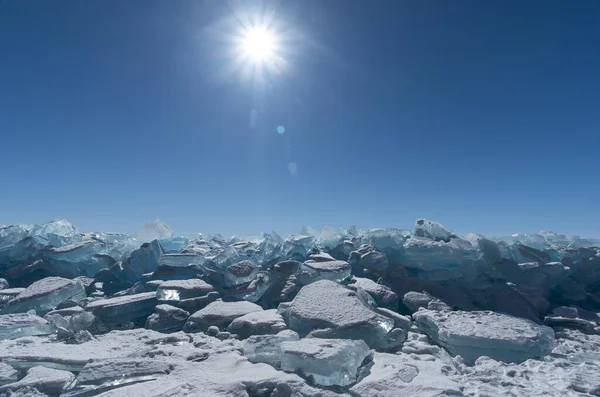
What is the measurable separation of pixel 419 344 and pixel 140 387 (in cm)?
252

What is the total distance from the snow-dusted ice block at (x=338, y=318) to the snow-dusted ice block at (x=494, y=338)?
55 cm

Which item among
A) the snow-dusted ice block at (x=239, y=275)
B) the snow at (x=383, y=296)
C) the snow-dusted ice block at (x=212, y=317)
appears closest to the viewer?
the snow-dusted ice block at (x=212, y=317)

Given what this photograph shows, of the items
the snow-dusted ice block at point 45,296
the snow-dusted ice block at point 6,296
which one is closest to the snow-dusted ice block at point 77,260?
the snow-dusted ice block at point 6,296

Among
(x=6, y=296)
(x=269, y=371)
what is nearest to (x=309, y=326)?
(x=269, y=371)

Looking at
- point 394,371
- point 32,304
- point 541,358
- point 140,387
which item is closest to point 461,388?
point 394,371

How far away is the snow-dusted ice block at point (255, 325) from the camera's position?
3602 millimetres

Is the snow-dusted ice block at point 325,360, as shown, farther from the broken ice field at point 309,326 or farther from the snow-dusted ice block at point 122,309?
the snow-dusted ice block at point 122,309

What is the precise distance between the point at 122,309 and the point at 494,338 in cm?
411

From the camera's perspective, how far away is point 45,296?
4551 millimetres

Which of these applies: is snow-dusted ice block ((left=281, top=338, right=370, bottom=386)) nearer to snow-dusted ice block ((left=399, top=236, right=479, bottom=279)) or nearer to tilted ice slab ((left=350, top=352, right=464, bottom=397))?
tilted ice slab ((left=350, top=352, right=464, bottom=397))

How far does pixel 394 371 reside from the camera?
8.73 ft

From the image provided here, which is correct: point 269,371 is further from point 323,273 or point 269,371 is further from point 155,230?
point 155,230

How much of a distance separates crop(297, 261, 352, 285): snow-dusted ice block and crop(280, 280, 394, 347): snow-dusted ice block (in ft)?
3.59

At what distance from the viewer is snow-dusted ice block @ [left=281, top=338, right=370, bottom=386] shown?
246 cm
